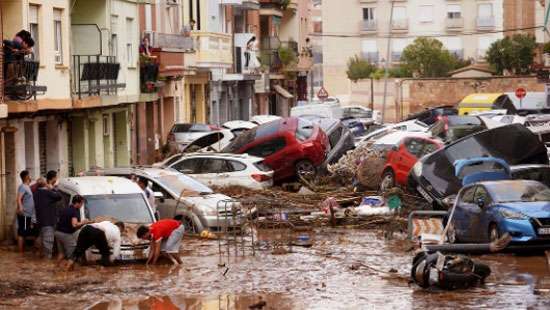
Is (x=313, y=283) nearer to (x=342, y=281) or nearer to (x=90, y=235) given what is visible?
(x=342, y=281)

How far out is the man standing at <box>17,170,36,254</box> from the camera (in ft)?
85.0

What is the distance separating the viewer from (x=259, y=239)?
91.7ft

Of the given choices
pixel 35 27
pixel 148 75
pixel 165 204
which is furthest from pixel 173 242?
pixel 148 75

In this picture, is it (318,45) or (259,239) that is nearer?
(259,239)

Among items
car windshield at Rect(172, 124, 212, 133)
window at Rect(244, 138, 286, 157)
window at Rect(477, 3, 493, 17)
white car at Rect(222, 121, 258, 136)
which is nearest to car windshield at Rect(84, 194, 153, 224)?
window at Rect(244, 138, 286, 157)

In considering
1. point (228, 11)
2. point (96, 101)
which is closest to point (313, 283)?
point (96, 101)

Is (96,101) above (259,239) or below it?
above

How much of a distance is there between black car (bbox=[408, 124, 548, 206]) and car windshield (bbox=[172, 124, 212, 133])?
58.8 ft

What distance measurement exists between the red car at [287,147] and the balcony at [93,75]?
15.1ft

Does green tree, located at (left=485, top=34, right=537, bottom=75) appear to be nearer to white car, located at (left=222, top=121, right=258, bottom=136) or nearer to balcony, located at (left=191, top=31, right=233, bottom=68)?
balcony, located at (left=191, top=31, right=233, bottom=68)

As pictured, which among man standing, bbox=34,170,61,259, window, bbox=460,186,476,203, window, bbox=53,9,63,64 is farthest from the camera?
window, bbox=53,9,63,64

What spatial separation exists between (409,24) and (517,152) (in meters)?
83.0

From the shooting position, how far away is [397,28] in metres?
114

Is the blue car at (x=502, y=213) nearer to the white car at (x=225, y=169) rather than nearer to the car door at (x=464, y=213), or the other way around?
the car door at (x=464, y=213)
